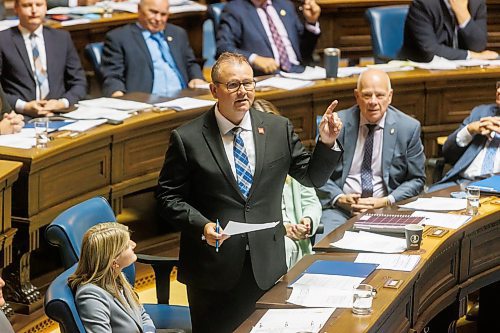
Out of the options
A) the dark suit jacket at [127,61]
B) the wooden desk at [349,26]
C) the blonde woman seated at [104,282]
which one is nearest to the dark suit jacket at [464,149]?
the dark suit jacket at [127,61]

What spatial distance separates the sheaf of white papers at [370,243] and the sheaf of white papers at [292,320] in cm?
71

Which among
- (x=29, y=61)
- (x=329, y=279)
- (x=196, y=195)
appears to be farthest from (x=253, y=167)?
(x=29, y=61)

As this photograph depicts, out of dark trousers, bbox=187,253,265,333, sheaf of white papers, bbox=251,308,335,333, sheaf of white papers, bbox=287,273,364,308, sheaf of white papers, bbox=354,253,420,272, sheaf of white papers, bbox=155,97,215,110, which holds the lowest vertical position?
dark trousers, bbox=187,253,265,333

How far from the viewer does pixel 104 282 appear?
11.2 ft

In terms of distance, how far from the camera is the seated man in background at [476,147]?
567 cm

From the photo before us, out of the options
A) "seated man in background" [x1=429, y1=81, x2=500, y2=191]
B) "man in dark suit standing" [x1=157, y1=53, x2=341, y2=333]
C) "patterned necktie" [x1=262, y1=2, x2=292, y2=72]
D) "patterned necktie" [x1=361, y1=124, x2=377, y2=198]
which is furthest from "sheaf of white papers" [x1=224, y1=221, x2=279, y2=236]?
"patterned necktie" [x1=262, y1=2, x2=292, y2=72]

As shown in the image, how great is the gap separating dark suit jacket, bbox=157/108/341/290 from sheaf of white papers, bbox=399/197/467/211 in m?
0.87

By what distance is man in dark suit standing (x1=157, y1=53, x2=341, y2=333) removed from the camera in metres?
3.89

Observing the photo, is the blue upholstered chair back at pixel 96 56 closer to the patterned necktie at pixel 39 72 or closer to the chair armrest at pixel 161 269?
the patterned necktie at pixel 39 72

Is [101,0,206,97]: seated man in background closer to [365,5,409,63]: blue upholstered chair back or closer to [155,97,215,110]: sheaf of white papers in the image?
[155,97,215,110]: sheaf of white papers

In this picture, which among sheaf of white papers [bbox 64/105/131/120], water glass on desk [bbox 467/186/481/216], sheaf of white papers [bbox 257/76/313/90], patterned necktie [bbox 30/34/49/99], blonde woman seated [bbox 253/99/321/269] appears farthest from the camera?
sheaf of white papers [bbox 257/76/313/90]

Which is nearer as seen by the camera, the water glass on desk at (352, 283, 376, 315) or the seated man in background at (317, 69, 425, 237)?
the water glass on desk at (352, 283, 376, 315)

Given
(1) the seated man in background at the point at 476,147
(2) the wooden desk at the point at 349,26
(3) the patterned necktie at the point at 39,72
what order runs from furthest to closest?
(2) the wooden desk at the point at 349,26
(3) the patterned necktie at the point at 39,72
(1) the seated man in background at the point at 476,147

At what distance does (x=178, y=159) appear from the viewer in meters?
3.93
